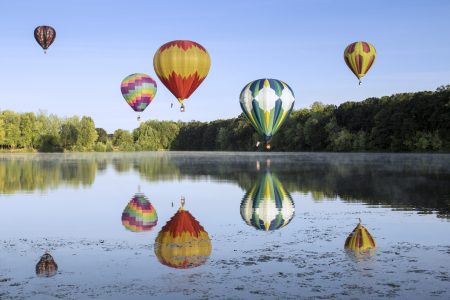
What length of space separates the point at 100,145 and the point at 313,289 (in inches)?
5804

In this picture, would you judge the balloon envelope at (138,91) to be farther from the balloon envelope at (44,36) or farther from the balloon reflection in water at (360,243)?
the balloon reflection in water at (360,243)

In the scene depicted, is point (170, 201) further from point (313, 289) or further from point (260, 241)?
point (313, 289)

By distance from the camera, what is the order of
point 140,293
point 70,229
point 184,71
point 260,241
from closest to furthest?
point 140,293 → point 260,241 → point 70,229 → point 184,71

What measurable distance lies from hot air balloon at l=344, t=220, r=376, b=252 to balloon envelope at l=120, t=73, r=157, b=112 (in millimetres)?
52750

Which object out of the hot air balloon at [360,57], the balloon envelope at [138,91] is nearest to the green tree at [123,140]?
the balloon envelope at [138,91]

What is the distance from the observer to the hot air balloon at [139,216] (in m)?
17.8

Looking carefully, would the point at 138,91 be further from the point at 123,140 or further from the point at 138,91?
the point at 123,140

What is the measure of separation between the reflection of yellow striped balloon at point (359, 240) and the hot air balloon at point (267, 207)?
2.28 m

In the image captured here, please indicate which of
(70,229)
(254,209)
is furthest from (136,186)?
(70,229)

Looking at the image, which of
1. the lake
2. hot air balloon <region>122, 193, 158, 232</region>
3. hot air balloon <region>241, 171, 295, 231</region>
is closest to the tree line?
hot air balloon <region>241, 171, 295, 231</region>

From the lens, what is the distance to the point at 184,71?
40.6 m

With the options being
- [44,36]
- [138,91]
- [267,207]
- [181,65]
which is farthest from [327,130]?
[267,207]

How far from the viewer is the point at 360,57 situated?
55.2 meters

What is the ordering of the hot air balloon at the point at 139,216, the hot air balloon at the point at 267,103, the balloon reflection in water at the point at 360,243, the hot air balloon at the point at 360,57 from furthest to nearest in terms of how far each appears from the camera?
1. the hot air balloon at the point at 360,57
2. the hot air balloon at the point at 267,103
3. the hot air balloon at the point at 139,216
4. the balloon reflection in water at the point at 360,243
